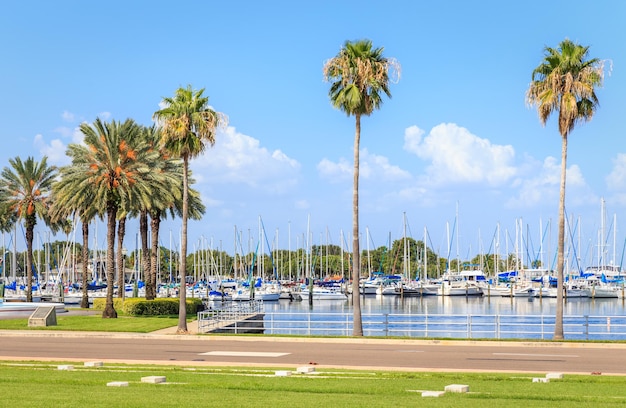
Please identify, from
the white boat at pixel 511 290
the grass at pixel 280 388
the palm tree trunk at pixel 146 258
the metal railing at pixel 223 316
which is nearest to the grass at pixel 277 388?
the grass at pixel 280 388

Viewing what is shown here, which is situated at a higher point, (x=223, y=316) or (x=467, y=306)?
(x=223, y=316)

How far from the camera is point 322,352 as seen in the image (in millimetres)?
32281

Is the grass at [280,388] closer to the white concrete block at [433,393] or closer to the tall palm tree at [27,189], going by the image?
the white concrete block at [433,393]

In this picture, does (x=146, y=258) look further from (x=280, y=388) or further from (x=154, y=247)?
(x=280, y=388)

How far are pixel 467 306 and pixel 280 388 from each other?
98587 millimetres

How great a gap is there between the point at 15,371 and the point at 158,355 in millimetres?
8425

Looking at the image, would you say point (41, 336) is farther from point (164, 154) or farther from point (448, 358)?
point (164, 154)

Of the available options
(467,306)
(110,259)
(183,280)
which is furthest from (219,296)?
(183,280)

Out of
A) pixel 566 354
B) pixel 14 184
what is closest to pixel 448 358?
pixel 566 354

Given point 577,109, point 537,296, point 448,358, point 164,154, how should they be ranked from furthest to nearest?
point 537,296 → point 164,154 → point 577,109 → point 448,358

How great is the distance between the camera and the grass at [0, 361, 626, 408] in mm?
16047

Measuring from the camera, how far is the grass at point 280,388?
632 inches

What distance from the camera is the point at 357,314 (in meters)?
41.3

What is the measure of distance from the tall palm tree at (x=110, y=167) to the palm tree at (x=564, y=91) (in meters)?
27.5
